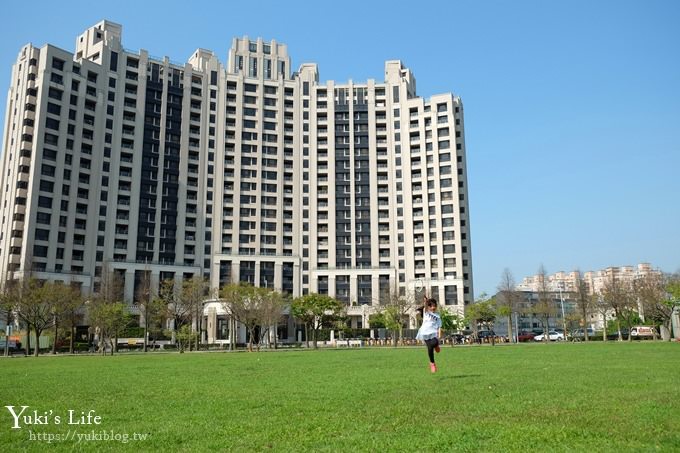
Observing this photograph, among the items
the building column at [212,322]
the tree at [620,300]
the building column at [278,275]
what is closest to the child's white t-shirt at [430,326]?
the tree at [620,300]

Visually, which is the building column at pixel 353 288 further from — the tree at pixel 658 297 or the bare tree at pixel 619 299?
the tree at pixel 658 297

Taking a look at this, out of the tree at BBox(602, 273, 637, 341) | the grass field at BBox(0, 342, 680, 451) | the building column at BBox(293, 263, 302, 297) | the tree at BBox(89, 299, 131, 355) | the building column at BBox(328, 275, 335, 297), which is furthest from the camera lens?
the building column at BBox(328, 275, 335, 297)

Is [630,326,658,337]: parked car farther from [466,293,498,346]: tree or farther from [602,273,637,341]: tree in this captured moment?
[466,293,498,346]: tree

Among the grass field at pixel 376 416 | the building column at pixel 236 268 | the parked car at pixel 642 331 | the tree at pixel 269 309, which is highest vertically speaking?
the building column at pixel 236 268

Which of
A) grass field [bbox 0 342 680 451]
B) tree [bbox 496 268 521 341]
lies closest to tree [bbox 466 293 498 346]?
tree [bbox 496 268 521 341]

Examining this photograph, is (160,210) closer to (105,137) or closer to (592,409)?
(105,137)

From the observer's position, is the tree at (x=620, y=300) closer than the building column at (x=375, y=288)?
Yes

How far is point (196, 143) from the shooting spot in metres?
119

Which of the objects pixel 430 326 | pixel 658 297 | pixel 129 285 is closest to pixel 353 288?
pixel 129 285

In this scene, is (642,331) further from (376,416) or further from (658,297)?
(376,416)

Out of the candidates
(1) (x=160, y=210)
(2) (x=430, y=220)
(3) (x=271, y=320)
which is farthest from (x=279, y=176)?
(3) (x=271, y=320)

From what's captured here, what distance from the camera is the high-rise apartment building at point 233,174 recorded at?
10081cm

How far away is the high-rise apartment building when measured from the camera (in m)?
101

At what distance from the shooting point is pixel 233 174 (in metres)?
121
